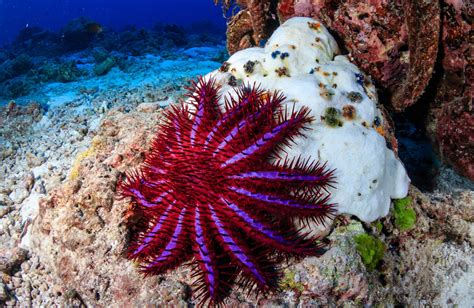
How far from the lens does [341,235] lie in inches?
120

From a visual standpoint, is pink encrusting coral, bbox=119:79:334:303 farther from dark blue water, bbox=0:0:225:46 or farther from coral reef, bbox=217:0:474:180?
dark blue water, bbox=0:0:225:46

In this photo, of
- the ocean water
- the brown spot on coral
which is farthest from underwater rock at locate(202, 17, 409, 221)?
the ocean water

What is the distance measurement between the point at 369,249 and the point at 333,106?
1381 mm

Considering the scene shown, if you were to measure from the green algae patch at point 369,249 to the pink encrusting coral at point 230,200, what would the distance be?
0.34 meters

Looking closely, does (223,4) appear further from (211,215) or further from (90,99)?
(211,215)

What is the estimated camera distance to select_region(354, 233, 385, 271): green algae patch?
116 inches

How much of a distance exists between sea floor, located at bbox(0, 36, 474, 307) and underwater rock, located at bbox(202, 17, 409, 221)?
0.69 metres

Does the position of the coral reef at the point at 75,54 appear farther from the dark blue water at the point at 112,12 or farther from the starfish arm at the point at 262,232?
the dark blue water at the point at 112,12

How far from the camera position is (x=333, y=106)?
11.2 feet

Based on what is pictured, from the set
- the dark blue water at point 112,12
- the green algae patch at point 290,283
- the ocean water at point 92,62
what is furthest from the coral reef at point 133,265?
the dark blue water at point 112,12

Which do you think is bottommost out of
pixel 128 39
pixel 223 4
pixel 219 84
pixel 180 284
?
pixel 128 39

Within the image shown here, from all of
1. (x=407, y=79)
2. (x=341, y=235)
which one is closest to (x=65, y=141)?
(x=341, y=235)

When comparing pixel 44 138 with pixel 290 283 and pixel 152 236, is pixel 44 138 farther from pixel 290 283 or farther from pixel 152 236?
pixel 290 283

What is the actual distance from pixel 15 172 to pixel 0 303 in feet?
7.00
